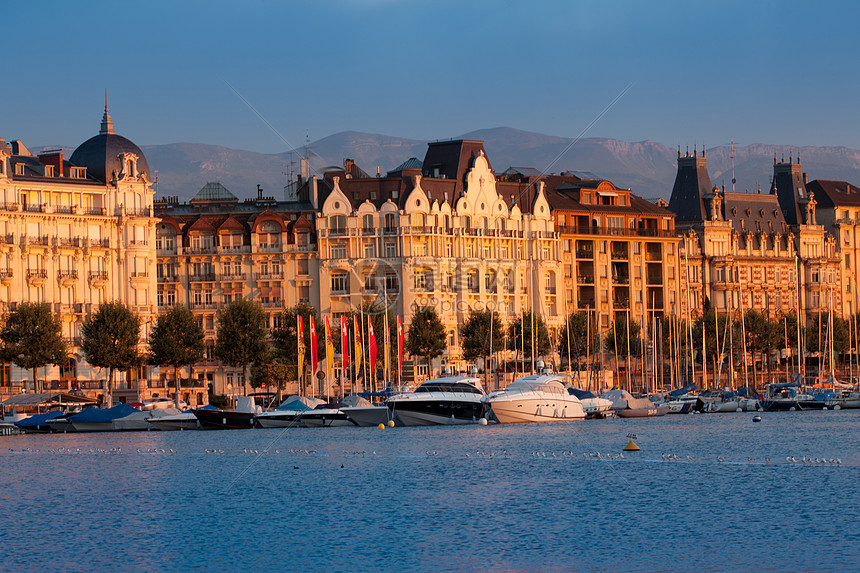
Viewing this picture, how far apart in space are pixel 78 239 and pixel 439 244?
3613cm

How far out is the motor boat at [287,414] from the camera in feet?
379

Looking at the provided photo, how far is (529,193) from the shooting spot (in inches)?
6806

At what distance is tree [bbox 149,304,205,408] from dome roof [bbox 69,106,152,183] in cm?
1704

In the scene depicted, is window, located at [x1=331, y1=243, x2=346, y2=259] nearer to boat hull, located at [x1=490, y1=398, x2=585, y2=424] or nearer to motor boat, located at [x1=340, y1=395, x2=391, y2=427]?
motor boat, located at [x1=340, y1=395, x2=391, y2=427]

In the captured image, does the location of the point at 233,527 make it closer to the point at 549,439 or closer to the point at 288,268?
the point at 549,439

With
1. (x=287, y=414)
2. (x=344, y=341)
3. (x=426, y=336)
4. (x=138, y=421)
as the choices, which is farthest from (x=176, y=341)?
(x=287, y=414)

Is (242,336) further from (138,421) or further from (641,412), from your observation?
(641,412)

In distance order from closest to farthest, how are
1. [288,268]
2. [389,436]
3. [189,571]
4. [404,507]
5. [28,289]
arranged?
[189,571] → [404,507] → [389,436] → [28,289] → [288,268]

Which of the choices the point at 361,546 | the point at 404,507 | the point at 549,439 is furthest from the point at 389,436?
the point at 361,546

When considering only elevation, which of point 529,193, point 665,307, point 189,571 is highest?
point 529,193

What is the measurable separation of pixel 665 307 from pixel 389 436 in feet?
276

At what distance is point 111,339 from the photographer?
135 metres

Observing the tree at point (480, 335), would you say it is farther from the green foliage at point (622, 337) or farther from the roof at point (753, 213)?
the roof at point (753, 213)

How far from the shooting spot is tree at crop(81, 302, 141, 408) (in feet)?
441
